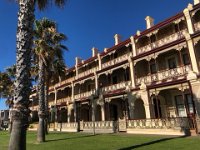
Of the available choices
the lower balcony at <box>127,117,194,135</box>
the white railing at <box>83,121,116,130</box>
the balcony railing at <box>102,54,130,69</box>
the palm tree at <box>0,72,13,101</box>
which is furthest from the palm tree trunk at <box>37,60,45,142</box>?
the palm tree at <box>0,72,13,101</box>

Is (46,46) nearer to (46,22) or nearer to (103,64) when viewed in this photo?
(46,22)

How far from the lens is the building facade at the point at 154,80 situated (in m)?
20.7

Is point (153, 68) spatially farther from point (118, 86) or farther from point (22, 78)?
point (22, 78)

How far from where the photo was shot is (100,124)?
27906 millimetres

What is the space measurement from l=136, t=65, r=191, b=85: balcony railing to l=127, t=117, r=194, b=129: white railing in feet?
15.9

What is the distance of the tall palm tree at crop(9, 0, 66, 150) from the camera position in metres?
10.3

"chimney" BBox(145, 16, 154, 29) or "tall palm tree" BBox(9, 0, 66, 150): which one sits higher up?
"chimney" BBox(145, 16, 154, 29)

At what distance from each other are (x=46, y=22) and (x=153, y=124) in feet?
54.3

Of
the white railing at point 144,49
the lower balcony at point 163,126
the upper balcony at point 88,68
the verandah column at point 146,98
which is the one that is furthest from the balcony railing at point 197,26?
the upper balcony at point 88,68

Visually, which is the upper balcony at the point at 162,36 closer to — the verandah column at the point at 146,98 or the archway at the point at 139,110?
the verandah column at the point at 146,98

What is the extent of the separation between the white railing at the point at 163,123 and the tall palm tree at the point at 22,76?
539 inches

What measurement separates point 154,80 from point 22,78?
1681 cm

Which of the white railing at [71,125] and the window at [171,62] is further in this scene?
the white railing at [71,125]

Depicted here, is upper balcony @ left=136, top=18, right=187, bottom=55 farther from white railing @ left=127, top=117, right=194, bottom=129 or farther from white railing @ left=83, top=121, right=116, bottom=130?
white railing @ left=83, top=121, right=116, bottom=130
